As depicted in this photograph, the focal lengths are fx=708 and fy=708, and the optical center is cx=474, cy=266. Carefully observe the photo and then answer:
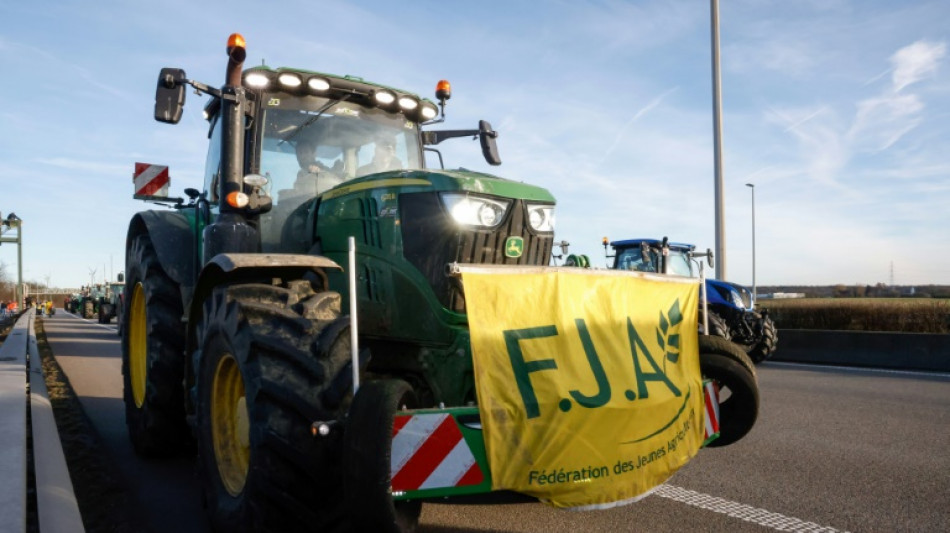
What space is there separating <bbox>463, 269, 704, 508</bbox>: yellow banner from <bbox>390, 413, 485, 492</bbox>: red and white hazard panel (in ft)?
0.37

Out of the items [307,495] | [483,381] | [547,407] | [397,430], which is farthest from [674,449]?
[307,495]

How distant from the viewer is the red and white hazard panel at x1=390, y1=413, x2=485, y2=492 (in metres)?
2.65

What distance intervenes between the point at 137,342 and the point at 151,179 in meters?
1.62

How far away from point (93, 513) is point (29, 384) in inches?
205

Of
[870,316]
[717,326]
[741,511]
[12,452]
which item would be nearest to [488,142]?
[741,511]

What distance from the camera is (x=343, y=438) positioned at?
2668 mm

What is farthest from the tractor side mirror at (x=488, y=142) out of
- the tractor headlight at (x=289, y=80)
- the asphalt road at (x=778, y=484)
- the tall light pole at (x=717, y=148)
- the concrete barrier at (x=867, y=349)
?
the tall light pole at (x=717, y=148)

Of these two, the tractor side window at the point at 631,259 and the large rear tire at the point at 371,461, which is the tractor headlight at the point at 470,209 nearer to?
the large rear tire at the point at 371,461

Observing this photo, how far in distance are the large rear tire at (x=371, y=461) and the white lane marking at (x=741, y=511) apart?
209cm

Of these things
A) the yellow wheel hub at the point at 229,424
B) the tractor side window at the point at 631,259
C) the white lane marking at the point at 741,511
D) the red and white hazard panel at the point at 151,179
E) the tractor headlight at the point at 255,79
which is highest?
the tractor headlight at the point at 255,79

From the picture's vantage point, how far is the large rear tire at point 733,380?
12.7 feet

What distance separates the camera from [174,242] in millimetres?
5336

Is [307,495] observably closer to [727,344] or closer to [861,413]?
[727,344]

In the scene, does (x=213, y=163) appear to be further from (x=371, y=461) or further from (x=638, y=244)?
(x=638, y=244)
